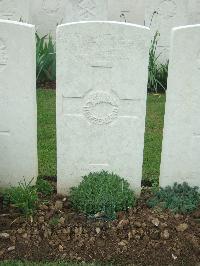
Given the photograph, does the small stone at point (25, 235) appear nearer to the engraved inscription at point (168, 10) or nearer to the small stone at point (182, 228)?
the small stone at point (182, 228)

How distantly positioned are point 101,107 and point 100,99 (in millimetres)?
72

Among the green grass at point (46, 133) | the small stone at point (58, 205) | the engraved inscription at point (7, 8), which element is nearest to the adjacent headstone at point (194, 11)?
the engraved inscription at point (7, 8)

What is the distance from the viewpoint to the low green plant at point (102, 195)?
12.2 ft

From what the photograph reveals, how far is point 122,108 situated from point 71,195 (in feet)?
2.73

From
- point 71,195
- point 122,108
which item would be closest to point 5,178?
point 71,195

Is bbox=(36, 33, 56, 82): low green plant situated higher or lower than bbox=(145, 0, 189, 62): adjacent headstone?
lower

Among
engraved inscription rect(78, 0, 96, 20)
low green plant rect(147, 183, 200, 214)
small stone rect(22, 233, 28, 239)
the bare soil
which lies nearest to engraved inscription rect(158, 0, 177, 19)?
engraved inscription rect(78, 0, 96, 20)

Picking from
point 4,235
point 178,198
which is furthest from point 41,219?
point 178,198

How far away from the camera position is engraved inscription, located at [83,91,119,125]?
382 cm

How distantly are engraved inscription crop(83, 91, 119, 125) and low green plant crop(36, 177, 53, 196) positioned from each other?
74cm

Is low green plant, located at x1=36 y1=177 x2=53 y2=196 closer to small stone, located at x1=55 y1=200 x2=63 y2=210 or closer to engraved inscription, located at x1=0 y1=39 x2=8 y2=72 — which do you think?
small stone, located at x1=55 y1=200 x2=63 y2=210

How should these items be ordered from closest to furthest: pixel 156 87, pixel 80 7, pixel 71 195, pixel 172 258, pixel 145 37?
pixel 172 258, pixel 145 37, pixel 71 195, pixel 156 87, pixel 80 7

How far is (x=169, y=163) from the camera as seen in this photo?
404 centimetres

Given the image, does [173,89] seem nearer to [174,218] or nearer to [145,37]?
[145,37]
